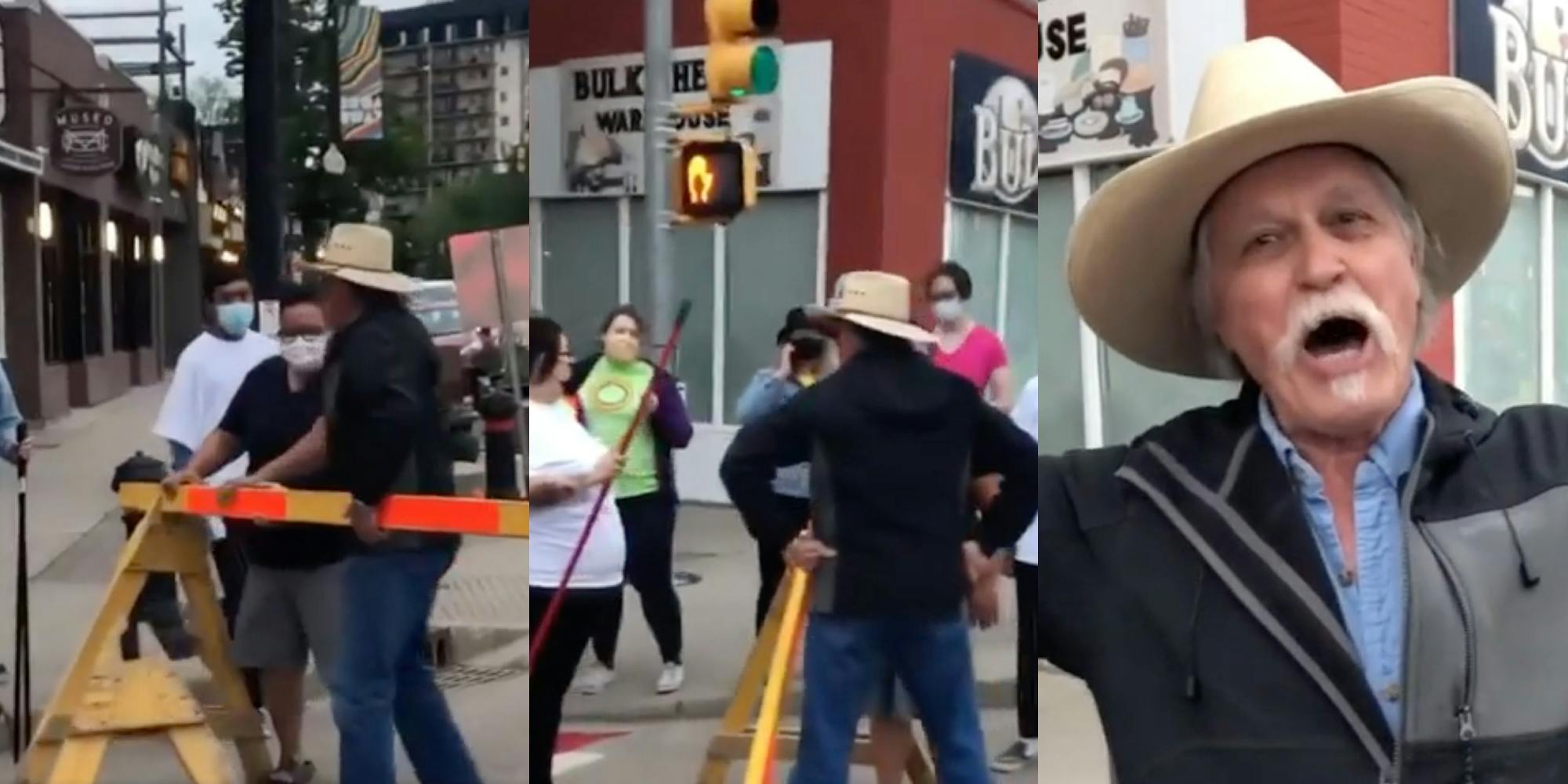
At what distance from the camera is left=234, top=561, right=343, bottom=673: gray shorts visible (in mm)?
1276

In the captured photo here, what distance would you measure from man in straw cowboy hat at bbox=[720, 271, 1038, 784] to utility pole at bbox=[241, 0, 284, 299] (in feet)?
1.38

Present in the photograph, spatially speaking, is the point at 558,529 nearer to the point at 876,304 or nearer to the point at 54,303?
the point at 876,304

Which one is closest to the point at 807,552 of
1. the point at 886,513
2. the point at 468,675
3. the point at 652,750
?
the point at 886,513

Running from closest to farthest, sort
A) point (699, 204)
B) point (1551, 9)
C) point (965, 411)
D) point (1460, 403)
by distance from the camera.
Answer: point (699, 204) → point (965, 411) → point (1460, 403) → point (1551, 9)

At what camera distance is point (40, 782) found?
1.30 metres

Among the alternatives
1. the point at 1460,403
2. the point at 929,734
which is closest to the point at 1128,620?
the point at 929,734

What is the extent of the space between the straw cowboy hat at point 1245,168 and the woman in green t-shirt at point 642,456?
439mm

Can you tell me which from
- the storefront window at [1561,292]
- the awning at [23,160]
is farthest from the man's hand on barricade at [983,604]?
the storefront window at [1561,292]

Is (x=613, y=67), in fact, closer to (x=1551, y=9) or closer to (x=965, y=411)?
(x=965, y=411)

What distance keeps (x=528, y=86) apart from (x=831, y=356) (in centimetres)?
31

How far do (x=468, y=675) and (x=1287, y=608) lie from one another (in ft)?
2.22

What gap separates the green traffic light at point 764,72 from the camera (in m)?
1.13

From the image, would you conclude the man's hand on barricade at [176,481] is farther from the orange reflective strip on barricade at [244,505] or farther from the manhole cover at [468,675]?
the manhole cover at [468,675]

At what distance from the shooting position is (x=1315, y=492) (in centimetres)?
136
